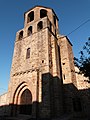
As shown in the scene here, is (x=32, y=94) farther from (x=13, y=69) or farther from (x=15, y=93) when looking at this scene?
(x=13, y=69)

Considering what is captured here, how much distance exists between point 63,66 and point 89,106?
16.0 ft

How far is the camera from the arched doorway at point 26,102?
10.7 m

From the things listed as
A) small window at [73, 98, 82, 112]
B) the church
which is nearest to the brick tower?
the church

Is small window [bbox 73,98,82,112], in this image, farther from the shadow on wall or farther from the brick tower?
the brick tower

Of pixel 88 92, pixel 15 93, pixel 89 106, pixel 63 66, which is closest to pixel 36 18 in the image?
pixel 63 66

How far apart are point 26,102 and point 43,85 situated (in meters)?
2.37

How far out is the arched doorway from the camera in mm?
10723

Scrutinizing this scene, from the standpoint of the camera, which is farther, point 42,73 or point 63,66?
point 63,66

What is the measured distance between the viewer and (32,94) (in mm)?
10523

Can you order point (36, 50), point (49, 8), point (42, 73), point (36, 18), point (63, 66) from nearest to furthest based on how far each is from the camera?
1. point (42, 73)
2. point (36, 50)
3. point (63, 66)
4. point (36, 18)
5. point (49, 8)

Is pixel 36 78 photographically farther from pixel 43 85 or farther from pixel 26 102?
pixel 26 102

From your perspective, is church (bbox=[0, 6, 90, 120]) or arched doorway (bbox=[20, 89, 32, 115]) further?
arched doorway (bbox=[20, 89, 32, 115])

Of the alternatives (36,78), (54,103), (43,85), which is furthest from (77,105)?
(36,78)

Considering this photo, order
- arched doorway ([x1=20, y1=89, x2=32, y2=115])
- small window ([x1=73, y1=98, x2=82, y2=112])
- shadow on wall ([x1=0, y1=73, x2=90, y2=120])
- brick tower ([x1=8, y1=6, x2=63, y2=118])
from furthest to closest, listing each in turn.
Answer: small window ([x1=73, y1=98, x2=82, y2=112])
arched doorway ([x1=20, y1=89, x2=32, y2=115])
brick tower ([x1=8, y1=6, x2=63, y2=118])
shadow on wall ([x1=0, y1=73, x2=90, y2=120])
